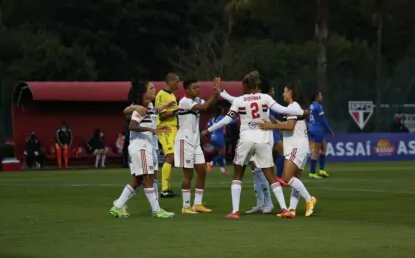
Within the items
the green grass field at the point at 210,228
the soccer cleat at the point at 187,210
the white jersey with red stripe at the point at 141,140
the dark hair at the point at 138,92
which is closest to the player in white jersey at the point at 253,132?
the green grass field at the point at 210,228

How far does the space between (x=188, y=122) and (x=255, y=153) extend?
2081 millimetres

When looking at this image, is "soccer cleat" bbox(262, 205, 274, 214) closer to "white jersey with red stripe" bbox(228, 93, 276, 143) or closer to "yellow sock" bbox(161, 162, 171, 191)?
"white jersey with red stripe" bbox(228, 93, 276, 143)

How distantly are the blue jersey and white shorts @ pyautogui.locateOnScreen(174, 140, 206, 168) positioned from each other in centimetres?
952

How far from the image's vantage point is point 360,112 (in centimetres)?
4853

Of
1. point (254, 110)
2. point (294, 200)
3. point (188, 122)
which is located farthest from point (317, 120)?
point (254, 110)

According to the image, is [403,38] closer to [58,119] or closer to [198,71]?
[198,71]

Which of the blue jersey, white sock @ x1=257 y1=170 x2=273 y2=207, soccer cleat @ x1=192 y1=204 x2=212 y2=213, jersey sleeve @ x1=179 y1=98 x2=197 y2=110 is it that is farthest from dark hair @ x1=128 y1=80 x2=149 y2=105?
the blue jersey

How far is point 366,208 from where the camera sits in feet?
62.8

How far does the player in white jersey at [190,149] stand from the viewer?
61.8 ft

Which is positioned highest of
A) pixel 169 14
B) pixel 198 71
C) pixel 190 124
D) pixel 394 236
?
pixel 169 14

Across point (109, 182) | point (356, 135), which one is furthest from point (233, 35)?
point (109, 182)

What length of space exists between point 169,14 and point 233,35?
478 cm

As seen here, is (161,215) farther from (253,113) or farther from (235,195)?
(253,113)

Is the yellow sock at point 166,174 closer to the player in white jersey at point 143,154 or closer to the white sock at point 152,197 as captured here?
the player in white jersey at point 143,154
